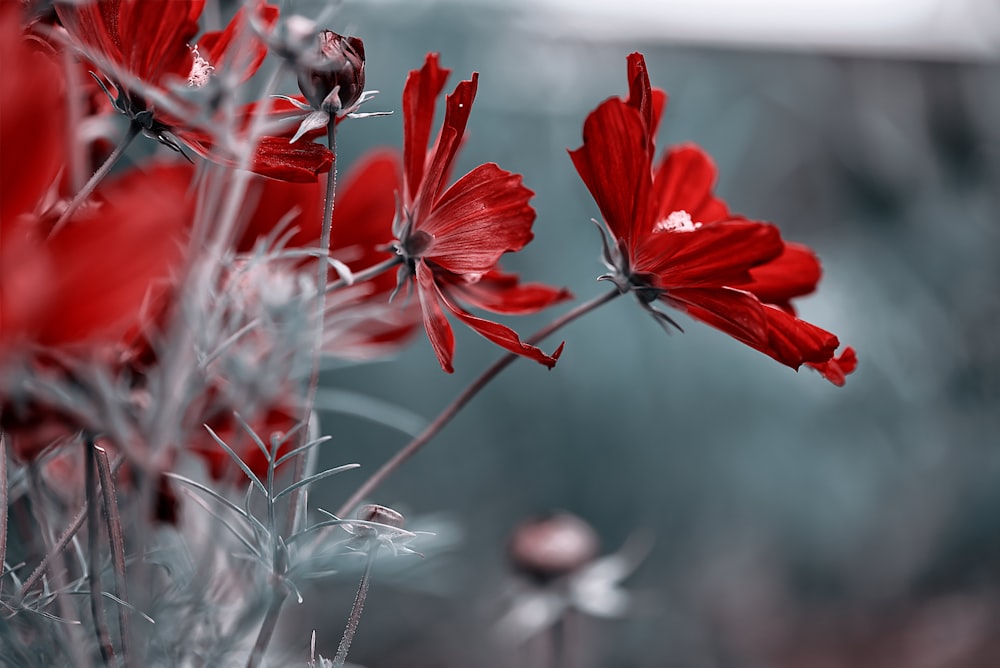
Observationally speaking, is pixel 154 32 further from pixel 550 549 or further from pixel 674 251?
pixel 550 549

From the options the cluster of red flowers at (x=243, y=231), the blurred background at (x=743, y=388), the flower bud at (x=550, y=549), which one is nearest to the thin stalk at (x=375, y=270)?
the cluster of red flowers at (x=243, y=231)

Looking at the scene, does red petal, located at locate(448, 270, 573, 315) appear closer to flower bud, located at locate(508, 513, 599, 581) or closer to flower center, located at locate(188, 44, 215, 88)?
flower center, located at locate(188, 44, 215, 88)

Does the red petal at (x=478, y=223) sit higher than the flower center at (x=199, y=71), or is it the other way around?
the flower center at (x=199, y=71)

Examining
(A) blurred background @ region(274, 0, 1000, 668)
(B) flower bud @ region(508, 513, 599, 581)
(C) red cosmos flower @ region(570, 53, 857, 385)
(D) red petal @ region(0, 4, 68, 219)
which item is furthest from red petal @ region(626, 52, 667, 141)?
(A) blurred background @ region(274, 0, 1000, 668)

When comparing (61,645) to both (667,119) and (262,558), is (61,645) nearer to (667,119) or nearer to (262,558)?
(262,558)

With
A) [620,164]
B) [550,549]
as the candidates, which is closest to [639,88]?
[620,164]

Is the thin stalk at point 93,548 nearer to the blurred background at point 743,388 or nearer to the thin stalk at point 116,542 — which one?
the thin stalk at point 116,542
